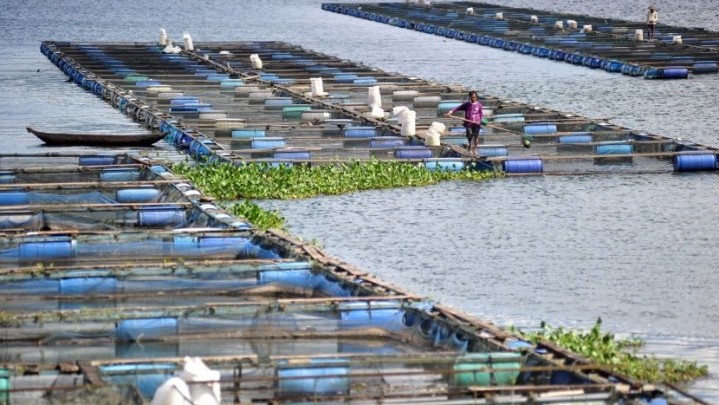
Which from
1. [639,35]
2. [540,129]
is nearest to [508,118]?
[540,129]

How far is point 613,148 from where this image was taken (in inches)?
1430

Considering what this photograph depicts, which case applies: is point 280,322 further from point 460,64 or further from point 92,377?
point 460,64

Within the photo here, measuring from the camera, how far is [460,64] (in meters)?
63.2

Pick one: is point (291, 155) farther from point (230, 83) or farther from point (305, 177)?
point (230, 83)

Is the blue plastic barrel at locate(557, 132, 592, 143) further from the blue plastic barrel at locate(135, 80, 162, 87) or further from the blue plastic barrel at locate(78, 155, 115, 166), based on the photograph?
the blue plastic barrel at locate(135, 80, 162, 87)

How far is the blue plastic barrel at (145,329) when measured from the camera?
690 inches

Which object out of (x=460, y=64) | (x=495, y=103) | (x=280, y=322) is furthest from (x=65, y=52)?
Result: (x=280, y=322)

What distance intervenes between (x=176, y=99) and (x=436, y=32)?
35517mm

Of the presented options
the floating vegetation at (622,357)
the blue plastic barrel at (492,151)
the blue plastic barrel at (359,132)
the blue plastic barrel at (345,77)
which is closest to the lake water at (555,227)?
the floating vegetation at (622,357)

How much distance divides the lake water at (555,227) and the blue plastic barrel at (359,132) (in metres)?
5.24

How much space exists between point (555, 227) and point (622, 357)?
10.2 m

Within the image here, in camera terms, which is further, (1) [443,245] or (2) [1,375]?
(1) [443,245]

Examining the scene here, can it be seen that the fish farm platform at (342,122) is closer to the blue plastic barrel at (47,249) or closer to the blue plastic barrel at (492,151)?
the blue plastic barrel at (492,151)

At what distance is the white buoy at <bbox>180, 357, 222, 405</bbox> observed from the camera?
14359mm
